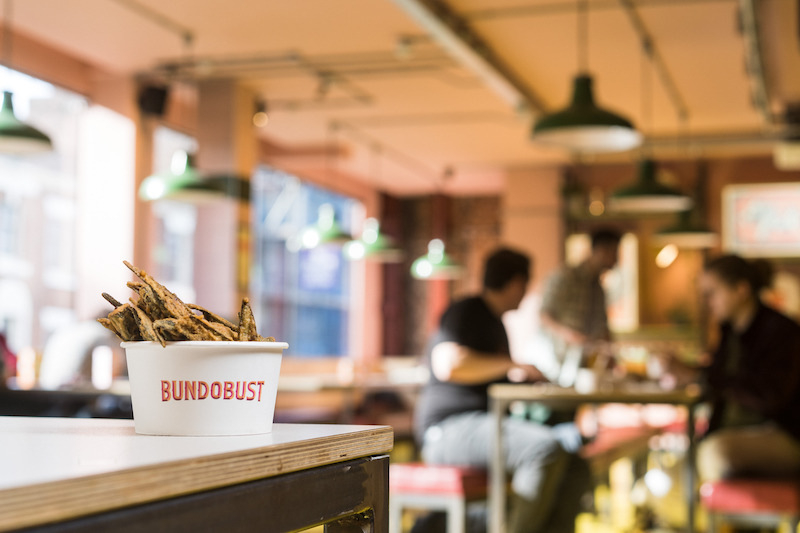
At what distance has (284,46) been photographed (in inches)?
289

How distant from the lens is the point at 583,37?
6910 mm

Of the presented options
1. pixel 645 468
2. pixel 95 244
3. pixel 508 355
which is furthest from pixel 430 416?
pixel 95 244

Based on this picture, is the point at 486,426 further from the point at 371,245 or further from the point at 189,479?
the point at 371,245

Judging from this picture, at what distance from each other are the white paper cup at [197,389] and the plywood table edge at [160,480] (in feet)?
0.39

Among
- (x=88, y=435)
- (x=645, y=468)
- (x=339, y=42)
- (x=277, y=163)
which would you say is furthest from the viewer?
(x=277, y=163)

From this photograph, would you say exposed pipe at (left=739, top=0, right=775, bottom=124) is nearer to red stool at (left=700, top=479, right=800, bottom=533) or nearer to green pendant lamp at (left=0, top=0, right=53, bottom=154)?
red stool at (left=700, top=479, right=800, bottom=533)

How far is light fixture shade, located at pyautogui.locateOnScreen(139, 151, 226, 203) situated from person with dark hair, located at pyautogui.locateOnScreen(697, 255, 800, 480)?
2976 mm

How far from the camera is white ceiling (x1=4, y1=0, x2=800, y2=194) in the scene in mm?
6488

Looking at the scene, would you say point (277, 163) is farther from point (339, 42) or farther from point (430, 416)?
point (430, 416)

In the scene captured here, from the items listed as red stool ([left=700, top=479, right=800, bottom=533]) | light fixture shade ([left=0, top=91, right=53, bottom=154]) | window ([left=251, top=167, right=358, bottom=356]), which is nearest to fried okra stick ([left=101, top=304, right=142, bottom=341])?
red stool ([left=700, top=479, right=800, bottom=533])

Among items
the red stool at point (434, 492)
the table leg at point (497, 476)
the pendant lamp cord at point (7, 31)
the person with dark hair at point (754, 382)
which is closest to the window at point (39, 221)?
the pendant lamp cord at point (7, 31)

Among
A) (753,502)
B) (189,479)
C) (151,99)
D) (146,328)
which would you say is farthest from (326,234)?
(189,479)

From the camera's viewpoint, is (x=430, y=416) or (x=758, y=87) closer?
(x=430, y=416)

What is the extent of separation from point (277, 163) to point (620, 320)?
426 centimetres
